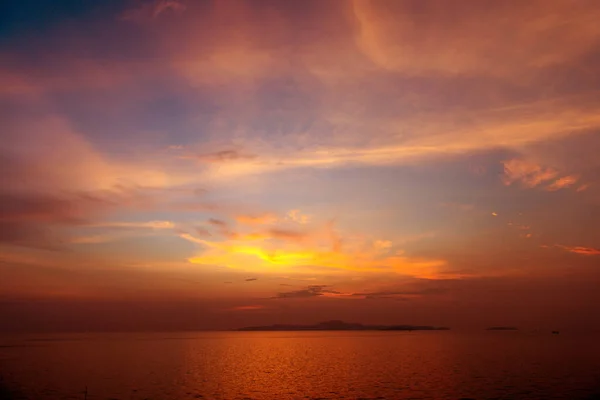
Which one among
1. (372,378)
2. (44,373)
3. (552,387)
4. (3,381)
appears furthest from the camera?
(44,373)

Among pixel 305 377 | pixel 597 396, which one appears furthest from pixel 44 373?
pixel 597 396

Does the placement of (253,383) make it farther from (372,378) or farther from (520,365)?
(520,365)

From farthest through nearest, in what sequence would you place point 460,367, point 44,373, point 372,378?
point 460,367
point 44,373
point 372,378

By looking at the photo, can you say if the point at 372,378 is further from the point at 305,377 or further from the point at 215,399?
the point at 215,399

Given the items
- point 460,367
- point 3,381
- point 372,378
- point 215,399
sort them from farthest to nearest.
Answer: point 460,367
point 372,378
point 3,381
point 215,399

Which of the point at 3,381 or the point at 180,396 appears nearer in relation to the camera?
the point at 180,396

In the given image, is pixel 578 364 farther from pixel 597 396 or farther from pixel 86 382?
pixel 86 382

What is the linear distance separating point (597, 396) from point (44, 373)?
93.0m

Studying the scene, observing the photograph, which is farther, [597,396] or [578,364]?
[578,364]

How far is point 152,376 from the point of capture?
82.6 m

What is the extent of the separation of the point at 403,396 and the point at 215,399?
2520 cm

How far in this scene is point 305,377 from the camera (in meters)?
83.8

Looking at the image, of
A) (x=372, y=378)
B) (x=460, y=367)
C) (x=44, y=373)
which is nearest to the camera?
(x=372, y=378)

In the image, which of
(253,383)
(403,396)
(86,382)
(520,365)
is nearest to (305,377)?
(253,383)
